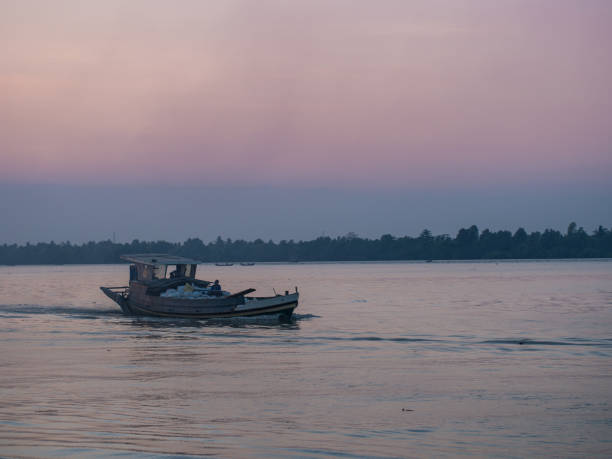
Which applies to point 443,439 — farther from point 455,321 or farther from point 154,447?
point 455,321

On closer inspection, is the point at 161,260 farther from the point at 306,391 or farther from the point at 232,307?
the point at 306,391

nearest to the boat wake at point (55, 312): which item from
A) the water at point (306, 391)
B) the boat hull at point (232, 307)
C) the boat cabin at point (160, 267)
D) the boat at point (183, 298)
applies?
the boat at point (183, 298)

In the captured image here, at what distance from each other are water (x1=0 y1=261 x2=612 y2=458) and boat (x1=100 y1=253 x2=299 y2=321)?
193 centimetres

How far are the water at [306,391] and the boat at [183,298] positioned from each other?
193cm

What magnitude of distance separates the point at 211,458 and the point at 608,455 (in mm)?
8554

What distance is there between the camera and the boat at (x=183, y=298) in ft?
179

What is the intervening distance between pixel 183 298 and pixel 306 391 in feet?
102

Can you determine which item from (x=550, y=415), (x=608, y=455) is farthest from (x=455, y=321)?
(x=608, y=455)

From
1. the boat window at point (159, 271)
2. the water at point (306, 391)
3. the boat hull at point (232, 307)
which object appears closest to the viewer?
the water at point (306, 391)

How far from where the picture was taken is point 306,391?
2656cm

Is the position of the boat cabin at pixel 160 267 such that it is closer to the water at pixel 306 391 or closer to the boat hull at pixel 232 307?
the boat hull at pixel 232 307

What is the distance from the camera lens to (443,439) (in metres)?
19.4

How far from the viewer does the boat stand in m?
54.4

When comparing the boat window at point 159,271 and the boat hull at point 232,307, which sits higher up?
the boat window at point 159,271
